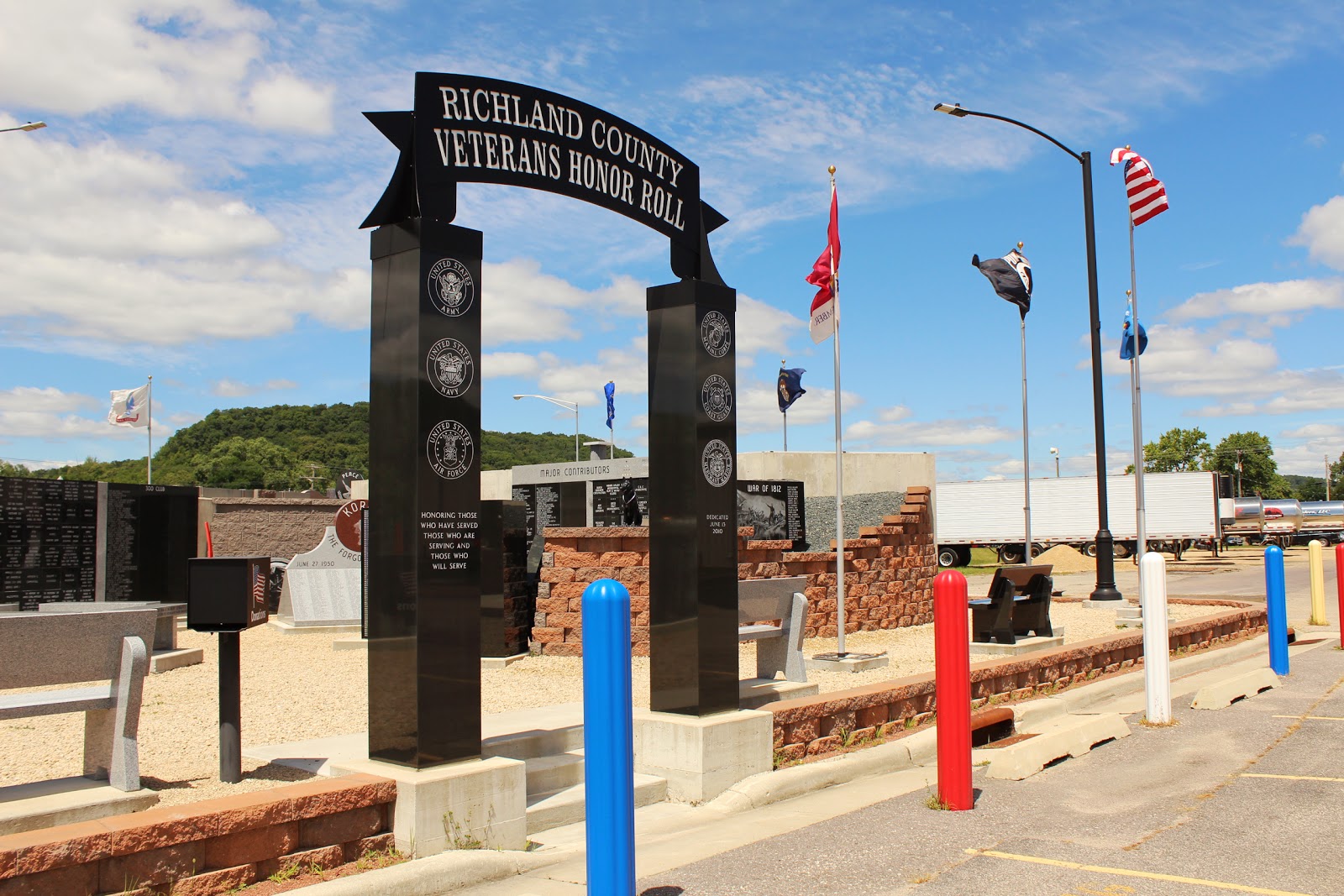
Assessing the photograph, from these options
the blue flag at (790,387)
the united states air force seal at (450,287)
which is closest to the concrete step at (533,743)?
the united states air force seal at (450,287)

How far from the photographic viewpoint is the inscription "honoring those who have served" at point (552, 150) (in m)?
5.98

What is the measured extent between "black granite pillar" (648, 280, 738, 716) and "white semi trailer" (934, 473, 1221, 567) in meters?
34.7

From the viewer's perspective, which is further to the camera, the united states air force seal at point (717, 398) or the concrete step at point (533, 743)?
the united states air force seal at point (717, 398)

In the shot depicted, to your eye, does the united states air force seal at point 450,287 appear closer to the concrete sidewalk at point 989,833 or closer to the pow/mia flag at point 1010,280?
the concrete sidewalk at point 989,833

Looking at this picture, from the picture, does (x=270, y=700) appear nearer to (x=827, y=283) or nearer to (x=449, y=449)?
(x=449, y=449)

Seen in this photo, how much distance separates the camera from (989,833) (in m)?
5.88

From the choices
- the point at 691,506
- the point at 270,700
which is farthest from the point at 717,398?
the point at 270,700

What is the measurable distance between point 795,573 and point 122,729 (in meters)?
10.6

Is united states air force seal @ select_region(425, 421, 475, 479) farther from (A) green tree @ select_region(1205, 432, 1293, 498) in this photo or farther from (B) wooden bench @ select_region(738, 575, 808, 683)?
(A) green tree @ select_region(1205, 432, 1293, 498)

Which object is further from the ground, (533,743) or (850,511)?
(850,511)

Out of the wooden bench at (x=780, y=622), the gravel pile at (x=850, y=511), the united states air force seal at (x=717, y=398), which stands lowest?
the wooden bench at (x=780, y=622)

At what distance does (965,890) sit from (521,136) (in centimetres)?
464

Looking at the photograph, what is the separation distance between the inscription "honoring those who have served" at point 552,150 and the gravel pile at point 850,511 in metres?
16.1

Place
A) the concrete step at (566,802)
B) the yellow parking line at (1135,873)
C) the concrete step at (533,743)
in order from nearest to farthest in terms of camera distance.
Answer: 1. the yellow parking line at (1135,873)
2. the concrete step at (566,802)
3. the concrete step at (533,743)
